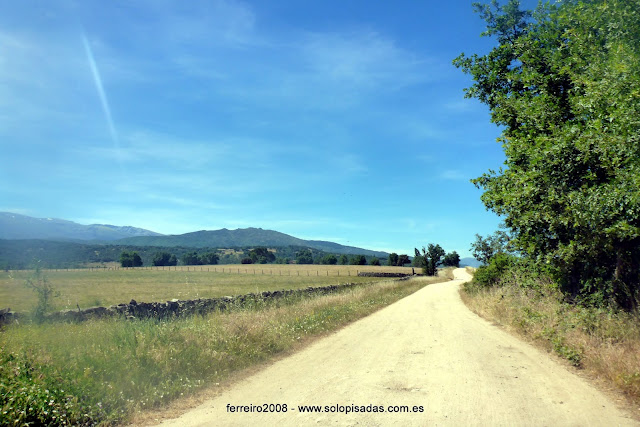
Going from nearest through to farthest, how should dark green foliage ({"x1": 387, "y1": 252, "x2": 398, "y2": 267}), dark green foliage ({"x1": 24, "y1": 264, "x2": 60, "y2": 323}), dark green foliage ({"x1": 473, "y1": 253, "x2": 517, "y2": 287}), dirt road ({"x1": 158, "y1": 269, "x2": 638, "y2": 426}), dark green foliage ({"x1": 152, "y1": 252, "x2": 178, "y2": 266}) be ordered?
dirt road ({"x1": 158, "y1": 269, "x2": 638, "y2": 426}), dark green foliage ({"x1": 24, "y1": 264, "x2": 60, "y2": 323}), dark green foliage ({"x1": 473, "y1": 253, "x2": 517, "y2": 287}), dark green foliage ({"x1": 152, "y1": 252, "x2": 178, "y2": 266}), dark green foliage ({"x1": 387, "y1": 252, "x2": 398, "y2": 267})

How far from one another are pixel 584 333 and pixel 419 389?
544 centimetres

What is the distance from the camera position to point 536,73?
1316 cm

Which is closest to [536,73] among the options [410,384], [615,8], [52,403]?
[615,8]

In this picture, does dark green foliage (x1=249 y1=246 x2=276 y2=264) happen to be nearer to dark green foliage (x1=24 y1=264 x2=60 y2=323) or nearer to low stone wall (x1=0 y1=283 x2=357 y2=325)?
low stone wall (x1=0 y1=283 x2=357 y2=325)

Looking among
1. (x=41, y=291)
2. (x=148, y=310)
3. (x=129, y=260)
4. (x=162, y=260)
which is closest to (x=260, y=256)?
(x=162, y=260)

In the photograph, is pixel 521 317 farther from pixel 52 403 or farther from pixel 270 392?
pixel 52 403

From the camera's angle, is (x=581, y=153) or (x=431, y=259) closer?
(x=581, y=153)

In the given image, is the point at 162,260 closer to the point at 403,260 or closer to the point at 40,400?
the point at 403,260

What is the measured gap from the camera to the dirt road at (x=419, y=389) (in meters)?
5.66

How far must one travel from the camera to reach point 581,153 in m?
9.89

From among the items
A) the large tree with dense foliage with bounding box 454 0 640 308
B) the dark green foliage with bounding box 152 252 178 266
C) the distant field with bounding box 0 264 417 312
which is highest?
the large tree with dense foliage with bounding box 454 0 640 308

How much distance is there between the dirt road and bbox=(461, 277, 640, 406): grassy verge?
0.50 metres

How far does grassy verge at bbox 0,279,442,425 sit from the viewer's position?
5.75m

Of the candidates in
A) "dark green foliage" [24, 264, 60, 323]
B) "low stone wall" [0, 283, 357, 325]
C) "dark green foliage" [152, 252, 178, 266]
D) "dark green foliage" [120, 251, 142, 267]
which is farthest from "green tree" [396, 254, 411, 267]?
"dark green foliage" [24, 264, 60, 323]
